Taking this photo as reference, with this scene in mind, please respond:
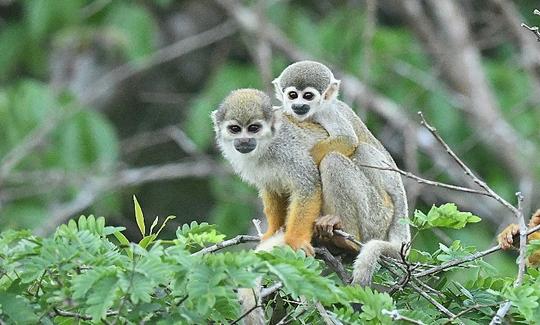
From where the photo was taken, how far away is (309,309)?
13.6 feet

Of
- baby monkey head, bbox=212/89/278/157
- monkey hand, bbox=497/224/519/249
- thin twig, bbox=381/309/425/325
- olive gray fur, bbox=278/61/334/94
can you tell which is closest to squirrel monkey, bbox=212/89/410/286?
baby monkey head, bbox=212/89/278/157

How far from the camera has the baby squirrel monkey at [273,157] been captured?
5.25 metres

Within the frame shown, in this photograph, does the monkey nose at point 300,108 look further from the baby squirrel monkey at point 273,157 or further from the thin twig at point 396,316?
the thin twig at point 396,316

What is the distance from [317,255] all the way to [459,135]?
274 inches

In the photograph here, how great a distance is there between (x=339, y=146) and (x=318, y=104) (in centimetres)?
30

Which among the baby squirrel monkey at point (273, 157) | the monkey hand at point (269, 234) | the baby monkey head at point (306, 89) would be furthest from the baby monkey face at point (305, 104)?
the monkey hand at point (269, 234)

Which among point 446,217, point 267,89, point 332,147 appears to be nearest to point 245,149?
point 332,147

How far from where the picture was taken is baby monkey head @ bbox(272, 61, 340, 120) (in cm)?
561

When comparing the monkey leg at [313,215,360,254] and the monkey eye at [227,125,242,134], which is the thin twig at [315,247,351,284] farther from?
the monkey eye at [227,125,242,134]

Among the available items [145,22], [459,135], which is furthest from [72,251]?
[459,135]

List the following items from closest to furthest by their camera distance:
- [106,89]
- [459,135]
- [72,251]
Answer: [72,251] < [459,135] < [106,89]

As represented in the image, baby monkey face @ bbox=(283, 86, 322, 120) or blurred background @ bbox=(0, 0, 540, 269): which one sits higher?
baby monkey face @ bbox=(283, 86, 322, 120)

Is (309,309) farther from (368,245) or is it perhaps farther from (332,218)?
(332,218)

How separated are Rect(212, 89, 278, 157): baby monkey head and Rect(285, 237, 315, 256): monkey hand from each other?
0.50 m
